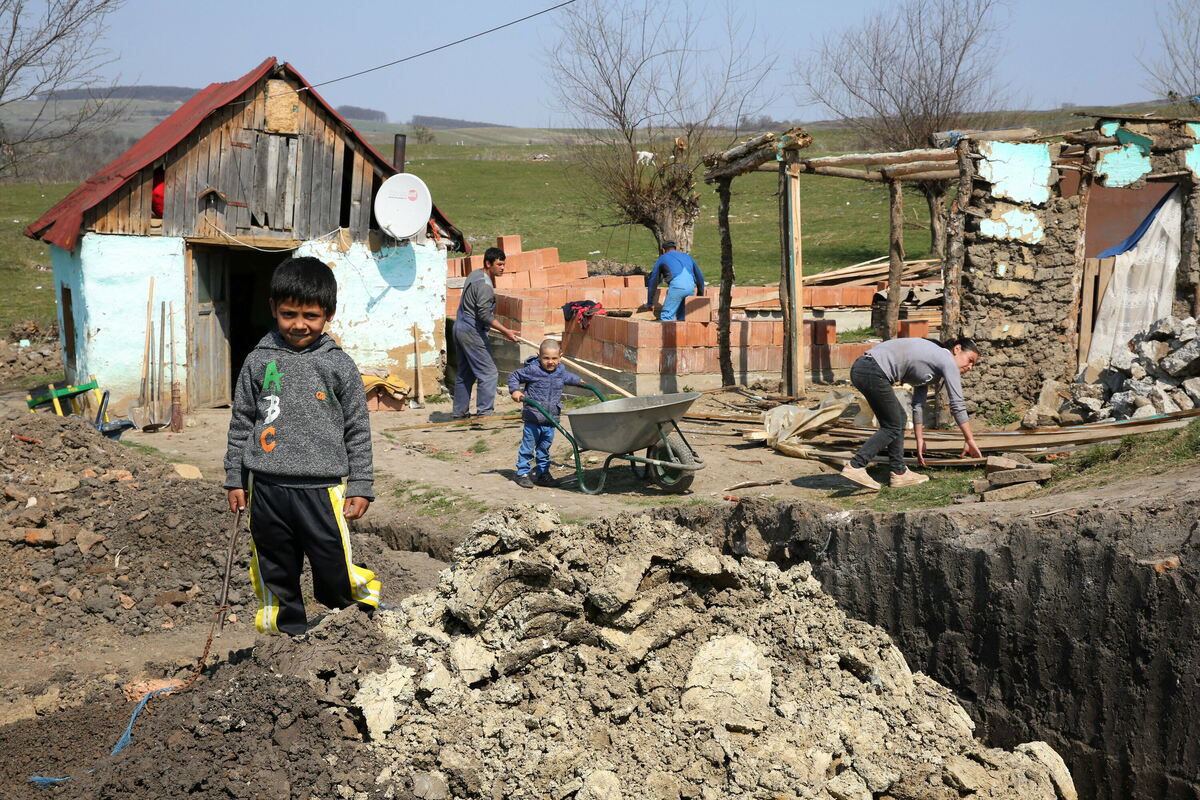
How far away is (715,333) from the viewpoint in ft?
35.2

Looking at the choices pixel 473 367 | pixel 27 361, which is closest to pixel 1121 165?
pixel 473 367

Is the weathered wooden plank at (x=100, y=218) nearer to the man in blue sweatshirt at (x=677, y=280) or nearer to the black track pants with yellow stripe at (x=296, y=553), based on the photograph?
the man in blue sweatshirt at (x=677, y=280)

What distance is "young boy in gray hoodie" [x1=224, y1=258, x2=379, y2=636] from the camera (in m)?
3.70

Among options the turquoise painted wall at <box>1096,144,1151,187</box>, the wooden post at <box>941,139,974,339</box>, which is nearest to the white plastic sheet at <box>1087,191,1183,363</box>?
the turquoise painted wall at <box>1096,144,1151,187</box>

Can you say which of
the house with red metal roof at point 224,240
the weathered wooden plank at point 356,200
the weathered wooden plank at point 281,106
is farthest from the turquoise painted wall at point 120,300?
the weathered wooden plank at point 356,200

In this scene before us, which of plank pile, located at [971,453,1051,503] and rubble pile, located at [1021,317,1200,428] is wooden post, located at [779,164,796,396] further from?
plank pile, located at [971,453,1051,503]

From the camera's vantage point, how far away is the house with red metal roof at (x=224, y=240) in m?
10.8

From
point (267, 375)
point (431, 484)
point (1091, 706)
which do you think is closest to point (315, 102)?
point (431, 484)

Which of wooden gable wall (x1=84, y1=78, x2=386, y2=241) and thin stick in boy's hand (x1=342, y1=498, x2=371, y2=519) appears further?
wooden gable wall (x1=84, y1=78, x2=386, y2=241)

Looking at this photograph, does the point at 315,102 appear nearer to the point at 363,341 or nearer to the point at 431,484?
the point at 363,341

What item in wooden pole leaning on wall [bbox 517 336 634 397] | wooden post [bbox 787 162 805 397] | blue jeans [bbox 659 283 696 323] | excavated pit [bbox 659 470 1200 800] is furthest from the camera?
blue jeans [bbox 659 283 696 323]

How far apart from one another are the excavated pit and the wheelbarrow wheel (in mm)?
2764

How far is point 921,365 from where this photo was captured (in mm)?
6586

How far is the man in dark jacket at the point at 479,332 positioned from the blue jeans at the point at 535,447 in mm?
2602
